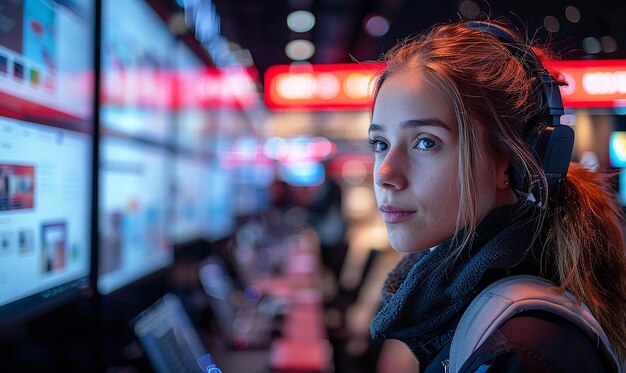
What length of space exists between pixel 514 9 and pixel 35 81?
1470 mm

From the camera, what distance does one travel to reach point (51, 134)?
1.34 m

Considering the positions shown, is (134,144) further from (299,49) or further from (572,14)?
(299,49)

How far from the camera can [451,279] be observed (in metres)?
0.98

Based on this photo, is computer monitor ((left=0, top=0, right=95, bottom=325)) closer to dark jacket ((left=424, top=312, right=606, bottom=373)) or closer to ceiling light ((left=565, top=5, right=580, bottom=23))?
dark jacket ((left=424, top=312, right=606, bottom=373))

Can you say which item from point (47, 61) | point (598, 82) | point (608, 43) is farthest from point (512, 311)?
point (598, 82)

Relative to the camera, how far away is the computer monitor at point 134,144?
1732 mm

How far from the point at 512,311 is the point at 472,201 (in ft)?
0.75

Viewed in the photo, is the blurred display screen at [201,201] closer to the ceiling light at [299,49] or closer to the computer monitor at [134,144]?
the computer monitor at [134,144]

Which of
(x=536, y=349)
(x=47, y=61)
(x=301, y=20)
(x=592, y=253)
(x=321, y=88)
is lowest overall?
(x=536, y=349)

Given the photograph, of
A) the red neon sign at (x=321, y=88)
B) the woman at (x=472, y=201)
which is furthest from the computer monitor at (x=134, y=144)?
the red neon sign at (x=321, y=88)

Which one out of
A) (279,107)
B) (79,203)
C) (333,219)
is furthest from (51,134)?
(333,219)

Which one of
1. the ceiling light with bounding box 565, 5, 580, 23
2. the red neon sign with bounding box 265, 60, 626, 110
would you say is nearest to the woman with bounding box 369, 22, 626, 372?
the ceiling light with bounding box 565, 5, 580, 23

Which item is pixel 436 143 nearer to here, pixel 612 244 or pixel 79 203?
pixel 612 244

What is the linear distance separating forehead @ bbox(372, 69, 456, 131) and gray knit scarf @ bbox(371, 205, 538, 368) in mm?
203
